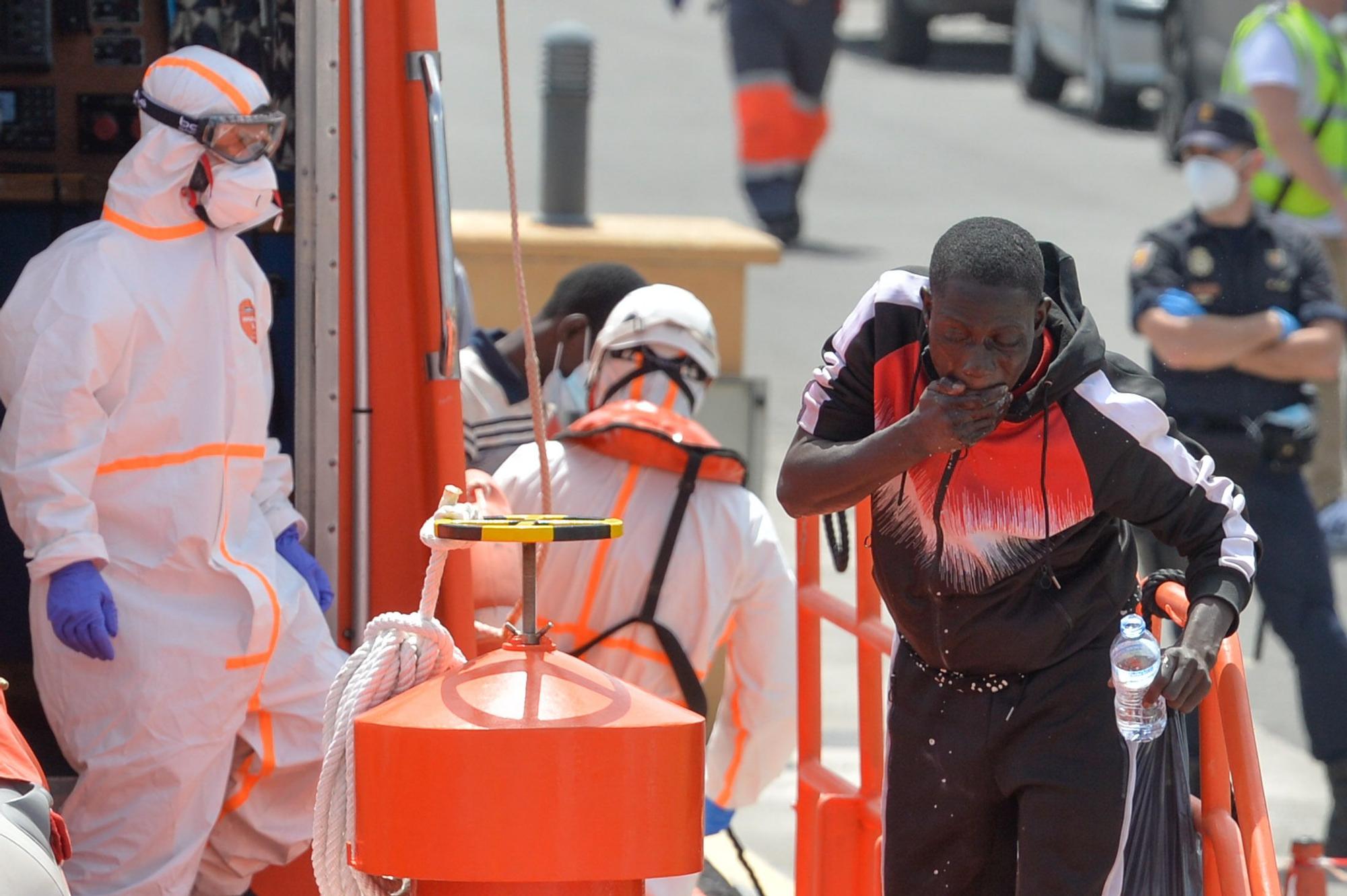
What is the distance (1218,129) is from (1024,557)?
12.2ft

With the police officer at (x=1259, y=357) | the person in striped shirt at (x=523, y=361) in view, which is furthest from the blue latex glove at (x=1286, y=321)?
the person in striped shirt at (x=523, y=361)

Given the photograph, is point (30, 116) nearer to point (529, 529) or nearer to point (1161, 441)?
point (529, 529)

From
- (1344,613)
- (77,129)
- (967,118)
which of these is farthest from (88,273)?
(967,118)

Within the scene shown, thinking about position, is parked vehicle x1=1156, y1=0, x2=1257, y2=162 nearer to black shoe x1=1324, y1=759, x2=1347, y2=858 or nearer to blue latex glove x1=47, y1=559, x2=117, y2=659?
black shoe x1=1324, y1=759, x2=1347, y2=858

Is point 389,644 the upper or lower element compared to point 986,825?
upper

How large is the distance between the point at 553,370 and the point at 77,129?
1.35 metres

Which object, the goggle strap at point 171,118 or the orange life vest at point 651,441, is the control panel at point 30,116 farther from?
the orange life vest at point 651,441

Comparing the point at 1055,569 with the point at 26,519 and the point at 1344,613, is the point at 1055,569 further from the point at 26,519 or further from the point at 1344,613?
the point at 1344,613

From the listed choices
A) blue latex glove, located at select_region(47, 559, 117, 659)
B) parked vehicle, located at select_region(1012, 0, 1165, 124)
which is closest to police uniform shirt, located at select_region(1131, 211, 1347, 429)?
blue latex glove, located at select_region(47, 559, 117, 659)

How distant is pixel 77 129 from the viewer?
493cm

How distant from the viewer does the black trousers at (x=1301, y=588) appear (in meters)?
6.02

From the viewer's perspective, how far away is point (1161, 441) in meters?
3.17

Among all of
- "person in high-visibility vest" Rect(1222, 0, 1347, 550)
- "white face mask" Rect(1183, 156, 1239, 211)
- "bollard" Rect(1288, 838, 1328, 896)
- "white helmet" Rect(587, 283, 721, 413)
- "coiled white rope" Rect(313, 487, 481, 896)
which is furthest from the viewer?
"person in high-visibility vest" Rect(1222, 0, 1347, 550)

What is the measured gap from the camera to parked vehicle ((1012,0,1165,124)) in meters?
14.8
